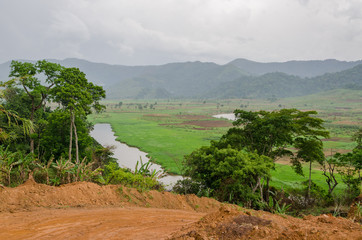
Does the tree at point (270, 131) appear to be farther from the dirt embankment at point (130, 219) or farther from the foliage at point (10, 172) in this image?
the foliage at point (10, 172)

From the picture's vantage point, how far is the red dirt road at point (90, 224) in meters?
8.23

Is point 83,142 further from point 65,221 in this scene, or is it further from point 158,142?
point 158,142

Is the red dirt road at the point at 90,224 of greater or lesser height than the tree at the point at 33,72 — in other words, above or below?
below

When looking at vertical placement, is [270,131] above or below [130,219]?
above

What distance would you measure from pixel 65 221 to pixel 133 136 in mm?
51376

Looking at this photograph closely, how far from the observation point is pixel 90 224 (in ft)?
29.9

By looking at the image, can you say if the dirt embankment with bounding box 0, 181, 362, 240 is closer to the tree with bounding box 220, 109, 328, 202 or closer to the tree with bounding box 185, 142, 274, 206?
the tree with bounding box 185, 142, 274, 206

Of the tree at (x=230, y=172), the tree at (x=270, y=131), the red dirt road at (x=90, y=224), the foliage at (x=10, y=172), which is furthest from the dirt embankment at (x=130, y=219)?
the tree at (x=270, y=131)

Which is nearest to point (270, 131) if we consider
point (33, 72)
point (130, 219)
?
point (130, 219)

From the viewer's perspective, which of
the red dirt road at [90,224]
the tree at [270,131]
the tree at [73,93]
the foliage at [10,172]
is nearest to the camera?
the red dirt road at [90,224]

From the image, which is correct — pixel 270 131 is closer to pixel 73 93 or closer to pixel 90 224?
pixel 90 224

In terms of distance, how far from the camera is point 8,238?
7828mm

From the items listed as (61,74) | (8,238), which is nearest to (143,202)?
(8,238)

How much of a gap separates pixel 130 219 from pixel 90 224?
1630 mm
